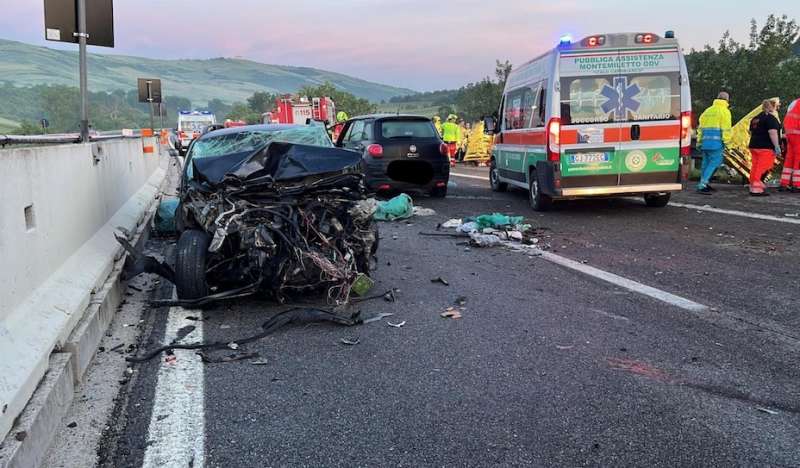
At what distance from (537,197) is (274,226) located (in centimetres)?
651

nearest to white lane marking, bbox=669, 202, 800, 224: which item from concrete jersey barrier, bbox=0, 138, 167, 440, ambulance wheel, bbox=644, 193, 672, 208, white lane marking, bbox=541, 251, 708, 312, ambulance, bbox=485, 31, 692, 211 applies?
ambulance wheel, bbox=644, 193, 672, 208

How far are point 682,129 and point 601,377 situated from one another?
709 centimetres

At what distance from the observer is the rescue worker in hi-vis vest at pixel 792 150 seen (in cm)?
1197

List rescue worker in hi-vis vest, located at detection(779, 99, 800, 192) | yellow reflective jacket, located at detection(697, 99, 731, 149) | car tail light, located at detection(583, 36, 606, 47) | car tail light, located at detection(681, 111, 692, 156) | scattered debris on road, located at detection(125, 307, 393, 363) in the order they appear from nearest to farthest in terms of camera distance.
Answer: scattered debris on road, located at detection(125, 307, 393, 363), car tail light, located at detection(583, 36, 606, 47), car tail light, located at detection(681, 111, 692, 156), rescue worker in hi-vis vest, located at detection(779, 99, 800, 192), yellow reflective jacket, located at detection(697, 99, 731, 149)

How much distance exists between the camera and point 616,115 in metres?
9.50

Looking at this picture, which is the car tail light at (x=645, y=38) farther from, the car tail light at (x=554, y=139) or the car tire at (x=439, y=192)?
the car tire at (x=439, y=192)

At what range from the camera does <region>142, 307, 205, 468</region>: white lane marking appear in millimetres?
2866

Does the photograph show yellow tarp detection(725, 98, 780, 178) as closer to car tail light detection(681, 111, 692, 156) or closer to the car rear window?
car tail light detection(681, 111, 692, 156)

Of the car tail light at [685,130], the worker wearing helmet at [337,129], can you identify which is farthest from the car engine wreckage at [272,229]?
the worker wearing helmet at [337,129]

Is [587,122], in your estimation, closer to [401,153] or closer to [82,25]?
[401,153]

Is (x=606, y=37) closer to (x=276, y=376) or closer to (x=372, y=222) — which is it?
(x=372, y=222)

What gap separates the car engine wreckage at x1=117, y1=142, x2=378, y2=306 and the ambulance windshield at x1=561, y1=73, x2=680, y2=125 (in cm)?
488

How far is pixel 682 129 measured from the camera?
9562mm

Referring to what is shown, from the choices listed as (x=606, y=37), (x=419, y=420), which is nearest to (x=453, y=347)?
(x=419, y=420)
